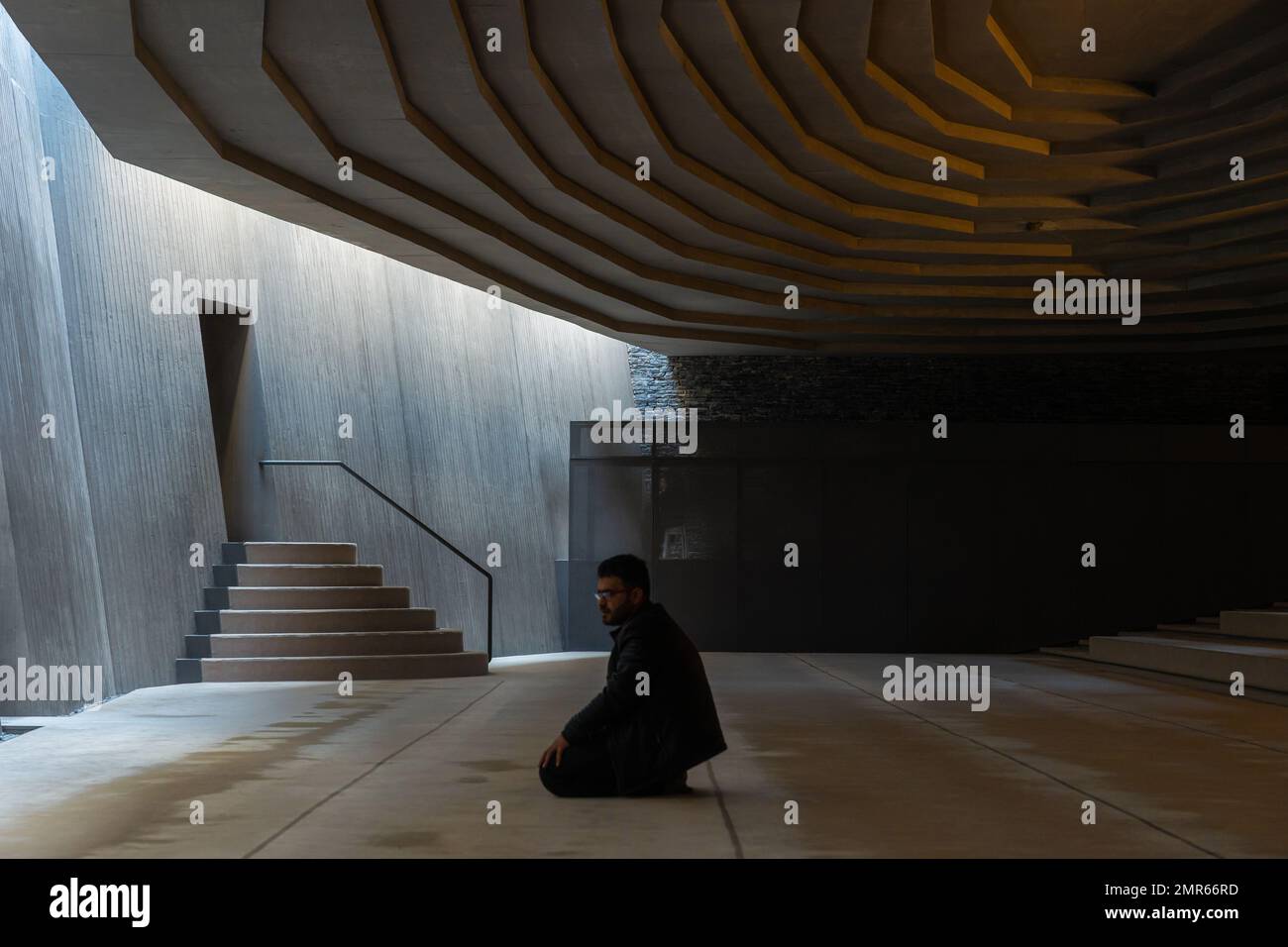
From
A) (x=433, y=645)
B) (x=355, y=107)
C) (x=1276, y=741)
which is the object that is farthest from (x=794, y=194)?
(x=1276, y=741)

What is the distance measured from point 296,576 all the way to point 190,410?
1923 mm

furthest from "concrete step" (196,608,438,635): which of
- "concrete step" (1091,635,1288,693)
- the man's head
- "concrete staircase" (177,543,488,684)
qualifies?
"concrete step" (1091,635,1288,693)

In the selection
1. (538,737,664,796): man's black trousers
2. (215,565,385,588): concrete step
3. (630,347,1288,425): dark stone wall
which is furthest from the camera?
(630,347,1288,425): dark stone wall

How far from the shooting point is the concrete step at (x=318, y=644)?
12.5m

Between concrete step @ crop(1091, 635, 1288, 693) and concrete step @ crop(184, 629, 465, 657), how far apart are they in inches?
291

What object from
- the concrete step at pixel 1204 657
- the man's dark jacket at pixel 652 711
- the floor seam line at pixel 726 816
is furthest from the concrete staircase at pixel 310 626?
the concrete step at pixel 1204 657

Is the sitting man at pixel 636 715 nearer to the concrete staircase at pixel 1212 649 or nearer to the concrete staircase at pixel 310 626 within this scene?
the concrete staircase at pixel 310 626

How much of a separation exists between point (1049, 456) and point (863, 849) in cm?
1503

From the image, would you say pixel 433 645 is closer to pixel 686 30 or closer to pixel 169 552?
pixel 169 552

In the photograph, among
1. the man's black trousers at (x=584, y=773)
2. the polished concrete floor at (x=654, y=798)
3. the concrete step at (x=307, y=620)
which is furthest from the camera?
the concrete step at (x=307, y=620)

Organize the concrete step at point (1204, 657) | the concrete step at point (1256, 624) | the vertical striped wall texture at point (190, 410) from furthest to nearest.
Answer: the concrete step at point (1256, 624), the concrete step at point (1204, 657), the vertical striped wall texture at point (190, 410)

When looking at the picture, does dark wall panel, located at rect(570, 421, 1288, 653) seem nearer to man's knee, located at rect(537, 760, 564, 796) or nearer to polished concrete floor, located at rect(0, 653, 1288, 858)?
polished concrete floor, located at rect(0, 653, 1288, 858)

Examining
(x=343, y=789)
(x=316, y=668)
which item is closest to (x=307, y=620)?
(x=316, y=668)

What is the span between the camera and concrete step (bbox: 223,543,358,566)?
1338cm
